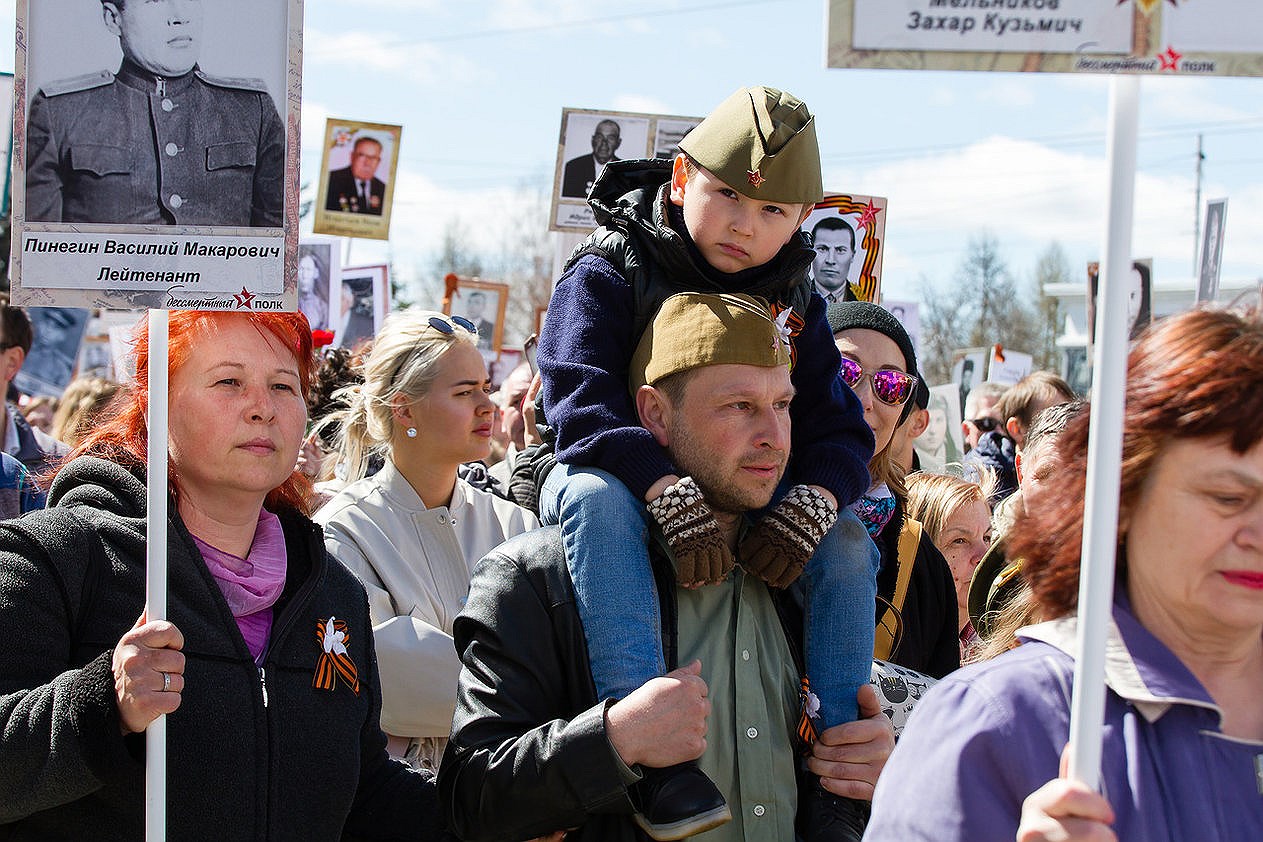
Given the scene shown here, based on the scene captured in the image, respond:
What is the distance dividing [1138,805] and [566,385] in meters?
1.58

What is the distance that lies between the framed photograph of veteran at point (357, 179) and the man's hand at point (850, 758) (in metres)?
6.35

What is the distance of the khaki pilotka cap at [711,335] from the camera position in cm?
Result: 289

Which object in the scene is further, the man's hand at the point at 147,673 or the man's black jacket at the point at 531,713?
the man's black jacket at the point at 531,713

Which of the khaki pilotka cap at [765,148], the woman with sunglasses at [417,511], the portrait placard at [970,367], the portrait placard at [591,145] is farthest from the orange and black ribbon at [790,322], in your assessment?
the portrait placard at [970,367]

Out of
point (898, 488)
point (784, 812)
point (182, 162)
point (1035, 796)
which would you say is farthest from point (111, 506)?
point (898, 488)

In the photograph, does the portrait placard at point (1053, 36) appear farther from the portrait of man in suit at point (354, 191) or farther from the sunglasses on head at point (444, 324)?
the portrait of man in suit at point (354, 191)

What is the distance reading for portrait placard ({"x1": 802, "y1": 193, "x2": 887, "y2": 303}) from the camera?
5871mm

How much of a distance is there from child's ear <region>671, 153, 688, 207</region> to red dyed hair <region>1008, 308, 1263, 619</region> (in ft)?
4.55

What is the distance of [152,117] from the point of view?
2.76 m

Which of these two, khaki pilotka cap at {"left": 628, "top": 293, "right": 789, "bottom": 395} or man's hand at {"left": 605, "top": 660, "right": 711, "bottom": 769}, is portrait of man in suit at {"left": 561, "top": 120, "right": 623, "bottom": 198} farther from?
man's hand at {"left": 605, "top": 660, "right": 711, "bottom": 769}

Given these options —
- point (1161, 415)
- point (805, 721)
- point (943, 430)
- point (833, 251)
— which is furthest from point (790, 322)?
point (943, 430)

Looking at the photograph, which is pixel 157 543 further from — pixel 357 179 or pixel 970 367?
pixel 970 367

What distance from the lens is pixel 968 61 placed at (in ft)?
5.87

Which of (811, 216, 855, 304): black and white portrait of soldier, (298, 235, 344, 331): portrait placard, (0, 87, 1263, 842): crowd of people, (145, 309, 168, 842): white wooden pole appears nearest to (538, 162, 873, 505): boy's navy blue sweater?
(0, 87, 1263, 842): crowd of people
